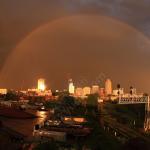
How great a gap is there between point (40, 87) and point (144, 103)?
64.5 m

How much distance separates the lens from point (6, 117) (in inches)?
1012

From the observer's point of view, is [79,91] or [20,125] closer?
[20,125]

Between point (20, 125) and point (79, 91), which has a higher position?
point (79, 91)

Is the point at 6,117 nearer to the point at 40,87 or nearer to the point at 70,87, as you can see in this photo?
the point at 70,87

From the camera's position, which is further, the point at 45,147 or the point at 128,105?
the point at 128,105

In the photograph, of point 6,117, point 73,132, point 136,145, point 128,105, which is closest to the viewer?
point 136,145

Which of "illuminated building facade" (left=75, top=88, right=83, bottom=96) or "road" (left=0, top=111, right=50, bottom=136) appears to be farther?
"illuminated building facade" (left=75, top=88, right=83, bottom=96)

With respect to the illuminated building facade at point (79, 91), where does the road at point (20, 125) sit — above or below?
below

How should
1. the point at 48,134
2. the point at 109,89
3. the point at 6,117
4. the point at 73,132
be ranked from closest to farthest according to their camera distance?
the point at 48,134
the point at 73,132
the point at 6,117
the point at 109,89

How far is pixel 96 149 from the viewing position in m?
11.3

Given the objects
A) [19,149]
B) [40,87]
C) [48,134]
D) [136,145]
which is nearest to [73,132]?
[48,134]

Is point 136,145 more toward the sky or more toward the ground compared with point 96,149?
more toward the sky

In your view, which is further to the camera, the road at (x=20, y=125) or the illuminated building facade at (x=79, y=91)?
the illuminated building facade at (x=79, y=91)

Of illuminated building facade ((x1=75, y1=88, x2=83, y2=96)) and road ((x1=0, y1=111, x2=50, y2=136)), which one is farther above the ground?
illuminated building facade ((x1=75, y1=88, x2=83, y2=96))
